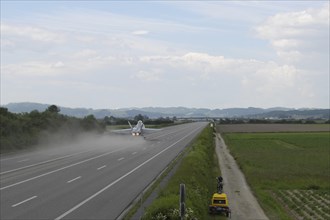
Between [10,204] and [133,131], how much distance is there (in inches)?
2317

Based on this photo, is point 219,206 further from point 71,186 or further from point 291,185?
point 291,185

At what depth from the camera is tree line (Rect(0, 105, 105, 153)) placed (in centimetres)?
5300

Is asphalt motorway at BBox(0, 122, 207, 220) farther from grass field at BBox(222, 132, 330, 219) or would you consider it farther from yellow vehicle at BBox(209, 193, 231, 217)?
grass field at BBox(222, 132, 330, 219)

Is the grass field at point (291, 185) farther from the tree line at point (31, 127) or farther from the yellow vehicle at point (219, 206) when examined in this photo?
the tree line at point (31, 127)

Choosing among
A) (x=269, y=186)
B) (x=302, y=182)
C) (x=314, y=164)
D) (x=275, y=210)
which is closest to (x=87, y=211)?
(x=275, y=210)

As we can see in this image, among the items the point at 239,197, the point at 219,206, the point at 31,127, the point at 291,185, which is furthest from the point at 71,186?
the point at 31,127

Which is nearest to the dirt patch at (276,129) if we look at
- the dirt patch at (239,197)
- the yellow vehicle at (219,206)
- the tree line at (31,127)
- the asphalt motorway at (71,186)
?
the tree line at (31,127)

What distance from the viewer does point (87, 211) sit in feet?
60.8

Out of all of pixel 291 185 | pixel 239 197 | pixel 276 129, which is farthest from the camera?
pixel 276 129

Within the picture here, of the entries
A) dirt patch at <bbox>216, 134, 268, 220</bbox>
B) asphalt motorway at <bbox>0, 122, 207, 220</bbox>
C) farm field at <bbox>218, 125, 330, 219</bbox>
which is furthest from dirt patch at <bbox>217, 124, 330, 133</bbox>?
asphalt motorway at <bbox>0, 122, 207, 220</bbox>

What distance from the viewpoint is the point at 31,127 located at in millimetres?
61344

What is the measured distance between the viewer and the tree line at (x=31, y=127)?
174ft

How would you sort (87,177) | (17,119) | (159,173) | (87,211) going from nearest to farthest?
(87,211), (87,177), (159,173), (17,119)

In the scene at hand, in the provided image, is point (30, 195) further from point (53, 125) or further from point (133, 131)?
point (133, 131)
